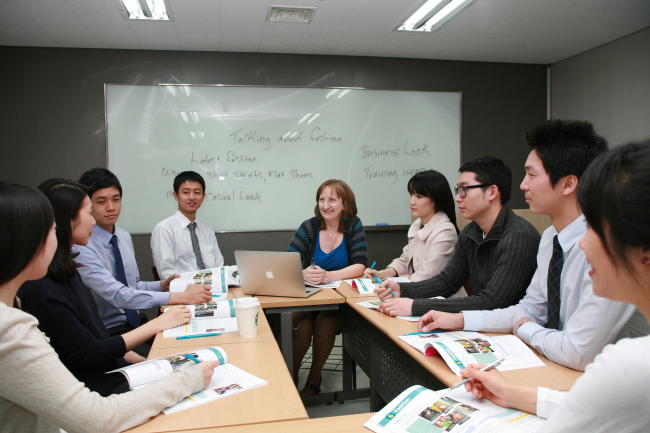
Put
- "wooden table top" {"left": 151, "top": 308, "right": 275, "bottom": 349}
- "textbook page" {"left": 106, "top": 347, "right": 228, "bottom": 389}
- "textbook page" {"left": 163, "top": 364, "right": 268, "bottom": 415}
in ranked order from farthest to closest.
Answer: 1. "wooden table top" {"left": 151, "top": 308, "right": 275, "bottom": 349}
2. "textbook page" {"left": 106, "top": 347, "right": 228, "bottom": 389}
3. "textbook page" {"left": 163, "top": 364, "right": 268, "bottom": 415}

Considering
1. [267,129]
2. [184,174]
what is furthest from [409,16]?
[184,174]

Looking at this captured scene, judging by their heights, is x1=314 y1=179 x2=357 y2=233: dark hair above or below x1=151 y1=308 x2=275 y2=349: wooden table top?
above

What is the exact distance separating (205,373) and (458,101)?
4.38 meters

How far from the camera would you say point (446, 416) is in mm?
981

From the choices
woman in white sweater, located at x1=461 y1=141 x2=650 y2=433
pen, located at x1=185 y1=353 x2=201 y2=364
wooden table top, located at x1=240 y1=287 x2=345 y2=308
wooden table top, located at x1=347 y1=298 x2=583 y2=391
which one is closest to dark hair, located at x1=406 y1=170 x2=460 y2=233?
wooden table top, located at x1=240 y1=287 x2=345 y2=308

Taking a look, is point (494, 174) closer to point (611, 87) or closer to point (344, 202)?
point (344, 202)

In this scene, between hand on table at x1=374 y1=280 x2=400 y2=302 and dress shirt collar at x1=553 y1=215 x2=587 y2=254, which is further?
hand on table at x1=374 y1=280 x2=400 y2=302

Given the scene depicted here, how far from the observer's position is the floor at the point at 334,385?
256 cm

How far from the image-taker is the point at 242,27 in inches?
146

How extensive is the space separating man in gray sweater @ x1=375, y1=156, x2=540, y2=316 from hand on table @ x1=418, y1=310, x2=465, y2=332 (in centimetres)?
19

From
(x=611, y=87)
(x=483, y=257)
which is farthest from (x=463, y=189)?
(x=611, y=87)

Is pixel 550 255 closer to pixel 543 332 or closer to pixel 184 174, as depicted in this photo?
pixel 543 332

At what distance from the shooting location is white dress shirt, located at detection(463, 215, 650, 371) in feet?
3.88

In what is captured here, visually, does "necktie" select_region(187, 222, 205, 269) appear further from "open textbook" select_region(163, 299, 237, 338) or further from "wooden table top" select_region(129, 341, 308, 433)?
"wooden table top" select_region(129, 341, 308, 433)
